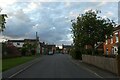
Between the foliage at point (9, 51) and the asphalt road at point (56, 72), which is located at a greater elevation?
the foliage at point (9, 51)

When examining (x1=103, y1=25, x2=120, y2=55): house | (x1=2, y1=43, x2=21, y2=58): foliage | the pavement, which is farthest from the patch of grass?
(x1=103, y1=25, x2=120, y2=55): house

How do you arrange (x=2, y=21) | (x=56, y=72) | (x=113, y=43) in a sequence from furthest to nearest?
(x=113, y=43) < (x=2, y=21) < (x=56, y=72)

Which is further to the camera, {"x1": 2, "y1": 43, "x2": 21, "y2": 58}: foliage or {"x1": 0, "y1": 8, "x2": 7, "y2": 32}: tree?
{"x1": 2, "y1": 43, "x2": 21, "y2": 58}: foliage

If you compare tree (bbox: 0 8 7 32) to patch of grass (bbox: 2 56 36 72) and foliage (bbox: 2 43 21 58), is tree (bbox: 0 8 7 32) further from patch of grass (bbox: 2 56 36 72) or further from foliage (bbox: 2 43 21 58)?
foliage (bbox: 2 43 21 58)

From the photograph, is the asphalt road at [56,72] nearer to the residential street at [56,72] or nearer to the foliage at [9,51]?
the residential street at [56,72]

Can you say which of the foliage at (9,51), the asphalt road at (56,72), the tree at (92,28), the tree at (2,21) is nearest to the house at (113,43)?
the tree at (92,28)

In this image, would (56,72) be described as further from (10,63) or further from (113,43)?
(113,43)

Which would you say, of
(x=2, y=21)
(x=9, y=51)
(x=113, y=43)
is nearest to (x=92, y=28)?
(x=2, y=21)

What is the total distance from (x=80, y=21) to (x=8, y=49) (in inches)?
1218

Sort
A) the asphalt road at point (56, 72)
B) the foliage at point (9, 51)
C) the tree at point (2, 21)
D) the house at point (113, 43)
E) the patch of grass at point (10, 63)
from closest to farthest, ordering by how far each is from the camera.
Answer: the asphalt road at point (56, 72) < the patch of grass at point (10, 63) < the tree at point (2, 21) < the house at point (113, 43) < the foliage at point (9, 51)

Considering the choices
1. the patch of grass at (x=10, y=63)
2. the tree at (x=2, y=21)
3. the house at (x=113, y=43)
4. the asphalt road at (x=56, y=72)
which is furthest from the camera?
the house at (x=113, y=43)

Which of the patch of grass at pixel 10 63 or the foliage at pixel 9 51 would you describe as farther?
the foliage at pixel 9 51

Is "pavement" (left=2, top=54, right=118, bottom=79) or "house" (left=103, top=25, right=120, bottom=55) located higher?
"house" (left=103, top=25, right=120, bottom=55)

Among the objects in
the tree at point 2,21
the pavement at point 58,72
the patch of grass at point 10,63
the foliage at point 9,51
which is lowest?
the pavement at point 58,72
